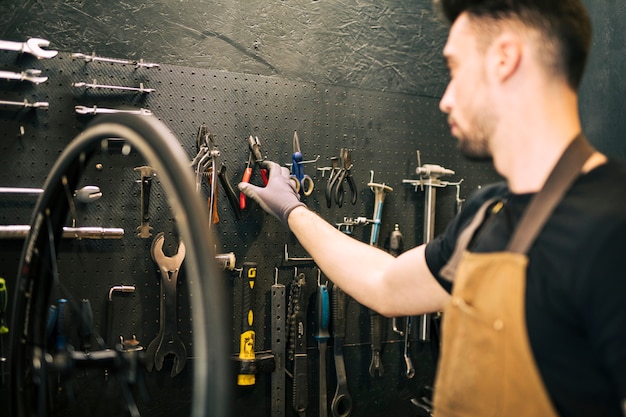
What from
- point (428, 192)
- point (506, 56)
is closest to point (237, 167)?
point (428, 192)

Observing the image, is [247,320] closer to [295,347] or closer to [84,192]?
[295,347]

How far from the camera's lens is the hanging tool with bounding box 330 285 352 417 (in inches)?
113

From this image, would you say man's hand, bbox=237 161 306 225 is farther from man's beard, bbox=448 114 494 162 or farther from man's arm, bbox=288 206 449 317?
man's beard, bbox=448 114 494 162

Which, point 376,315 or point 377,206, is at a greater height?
point 377,206

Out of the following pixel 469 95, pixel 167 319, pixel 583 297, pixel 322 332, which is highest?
pixel 469 95

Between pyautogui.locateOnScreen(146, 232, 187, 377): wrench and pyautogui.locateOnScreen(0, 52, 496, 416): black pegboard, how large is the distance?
9 centimetres

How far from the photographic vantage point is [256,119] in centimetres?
285

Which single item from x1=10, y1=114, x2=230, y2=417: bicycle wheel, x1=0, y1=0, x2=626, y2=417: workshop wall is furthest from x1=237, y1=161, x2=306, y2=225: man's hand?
x1=10, y1=114, x2=230, y2=417: bicycle wheel

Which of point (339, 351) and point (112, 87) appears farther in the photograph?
point (339, 351)

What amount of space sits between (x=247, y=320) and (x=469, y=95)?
167 cm

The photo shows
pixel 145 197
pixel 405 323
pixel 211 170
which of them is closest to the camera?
pixel 145 197

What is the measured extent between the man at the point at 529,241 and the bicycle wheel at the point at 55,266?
612 millimetres

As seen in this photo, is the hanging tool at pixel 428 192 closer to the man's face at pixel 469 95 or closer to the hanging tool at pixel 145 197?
the hanging tool at pixel 145 197

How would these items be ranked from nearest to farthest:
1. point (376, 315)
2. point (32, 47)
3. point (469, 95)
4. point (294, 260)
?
point (469, 95) → point (32, 47) → point (294, 260) → point (376, 315)
